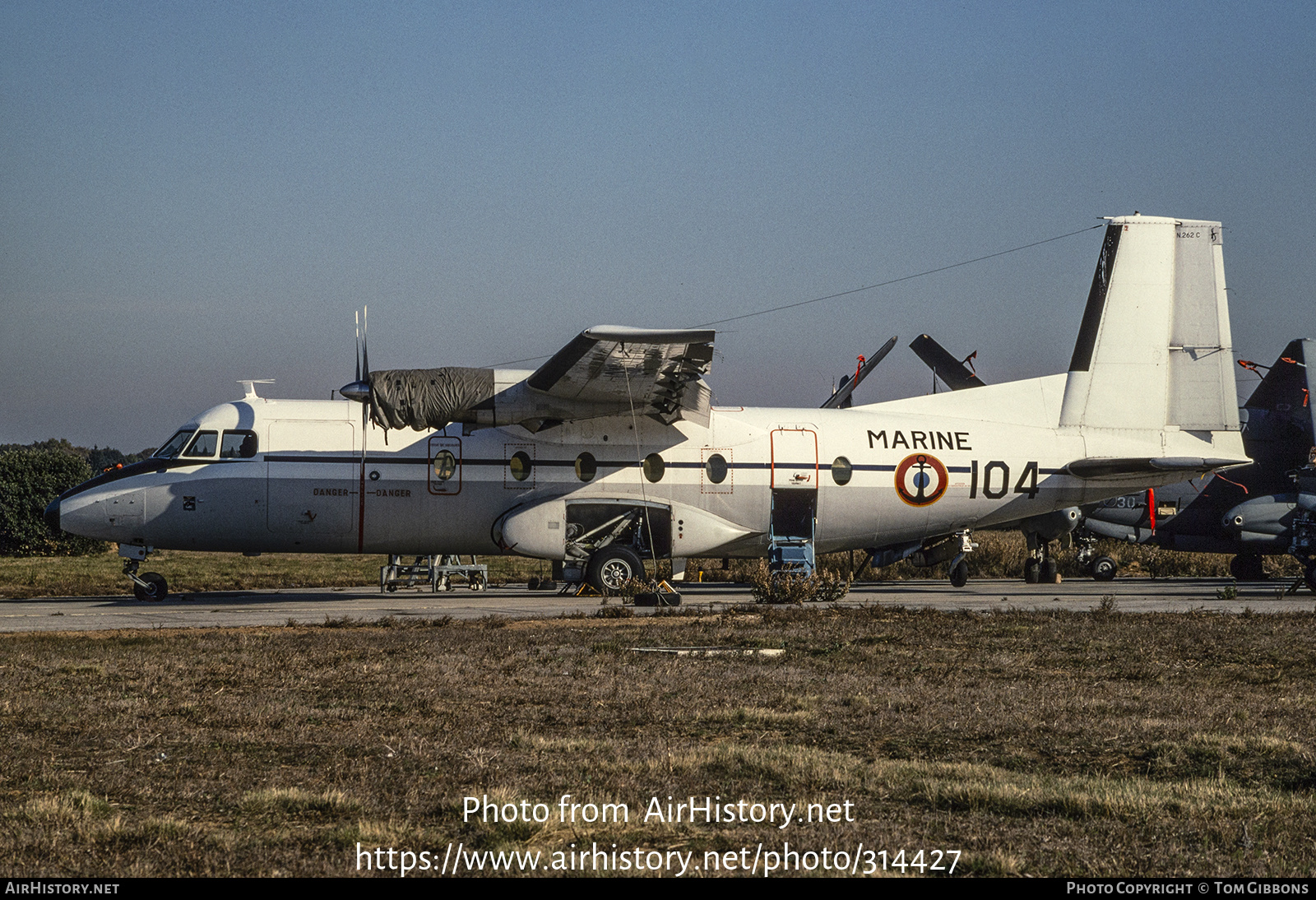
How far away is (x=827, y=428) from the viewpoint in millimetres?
19172

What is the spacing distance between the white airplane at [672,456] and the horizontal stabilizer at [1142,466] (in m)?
0.04

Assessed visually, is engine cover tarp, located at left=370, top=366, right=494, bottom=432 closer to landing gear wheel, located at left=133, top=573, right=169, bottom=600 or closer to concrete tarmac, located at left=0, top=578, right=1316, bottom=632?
concrete tarmac, located at left=0, top=578, right=1316, bottom=632

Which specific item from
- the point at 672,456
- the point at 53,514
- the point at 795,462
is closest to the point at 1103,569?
the point at 795,462

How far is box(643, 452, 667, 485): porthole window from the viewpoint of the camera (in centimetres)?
1848

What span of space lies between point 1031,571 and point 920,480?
838cm

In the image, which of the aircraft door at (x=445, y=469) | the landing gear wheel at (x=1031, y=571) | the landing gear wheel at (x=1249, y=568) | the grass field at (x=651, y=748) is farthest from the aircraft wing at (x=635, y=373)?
the landing gear wheel at (x=1249, y=568)

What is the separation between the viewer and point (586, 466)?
18312 millimetres

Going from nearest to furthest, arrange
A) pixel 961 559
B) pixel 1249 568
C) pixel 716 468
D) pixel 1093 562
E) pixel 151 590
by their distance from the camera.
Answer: pixel 151 590 < pixel 716 468 < pixel 961 559 < pixel 1249 568 < pixel 1093 562

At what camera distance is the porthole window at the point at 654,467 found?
18.5 meters

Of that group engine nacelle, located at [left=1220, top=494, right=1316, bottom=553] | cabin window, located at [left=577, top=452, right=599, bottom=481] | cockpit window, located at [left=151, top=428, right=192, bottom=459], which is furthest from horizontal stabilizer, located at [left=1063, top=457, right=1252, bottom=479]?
cockpit window, located at [left=151, top=428, right=192, bottom=459]

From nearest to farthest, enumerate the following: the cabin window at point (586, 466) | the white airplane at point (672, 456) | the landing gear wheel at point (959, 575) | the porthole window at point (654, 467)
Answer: the white airplane at point (672, 456) → the cabin window at point (586, 466) → the porthole window at point (654, 467) → the landing gear wheel at point (959, 575)

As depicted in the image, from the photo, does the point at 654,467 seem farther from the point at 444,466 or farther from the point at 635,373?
the point at 444,466

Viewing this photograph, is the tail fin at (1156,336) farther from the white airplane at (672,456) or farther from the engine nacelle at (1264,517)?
the engine nacelle at (1264,517)

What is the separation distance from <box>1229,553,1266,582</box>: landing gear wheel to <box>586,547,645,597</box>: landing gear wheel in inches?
705
